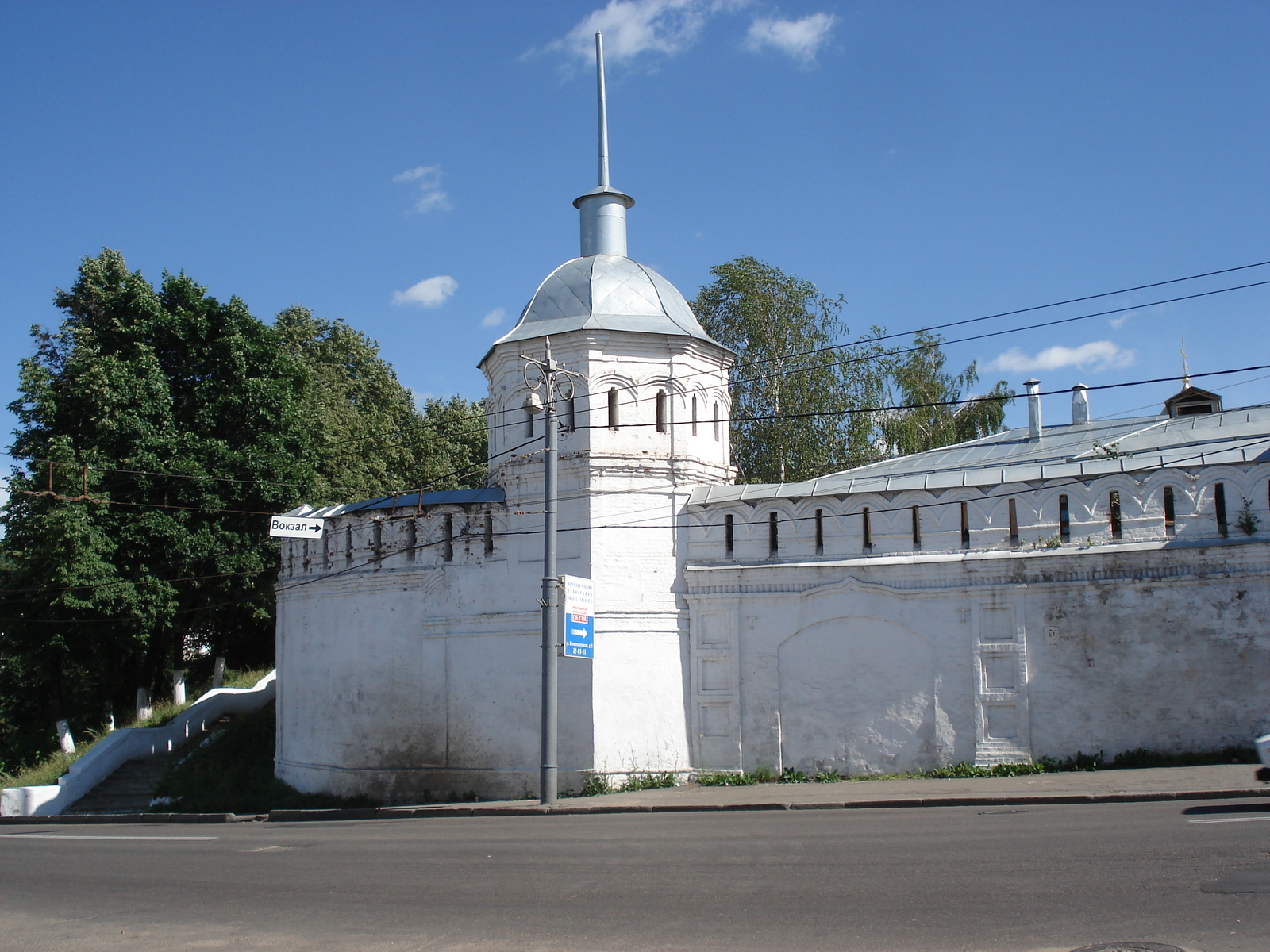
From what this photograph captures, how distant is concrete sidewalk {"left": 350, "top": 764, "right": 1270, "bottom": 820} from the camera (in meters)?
12.1

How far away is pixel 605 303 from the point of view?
733 inches

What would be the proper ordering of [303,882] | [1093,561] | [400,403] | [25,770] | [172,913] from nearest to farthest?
[172,913] → [303,882] → [1093,561] → [25,770] → [400,403]

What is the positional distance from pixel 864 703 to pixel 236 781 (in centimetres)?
1329

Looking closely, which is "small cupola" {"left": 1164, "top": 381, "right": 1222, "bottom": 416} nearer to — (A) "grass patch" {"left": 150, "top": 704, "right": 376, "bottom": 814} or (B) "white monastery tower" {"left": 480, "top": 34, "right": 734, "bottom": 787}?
(B) "white monastery tower" {"left": 480, "top": 34, "right": 734, "bottom": 787}

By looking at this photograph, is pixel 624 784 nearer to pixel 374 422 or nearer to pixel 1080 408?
pixel 1080 408

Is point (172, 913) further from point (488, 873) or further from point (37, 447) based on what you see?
point (37, 447)

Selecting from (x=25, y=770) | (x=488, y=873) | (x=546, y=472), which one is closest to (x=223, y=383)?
(x=25, y=770)

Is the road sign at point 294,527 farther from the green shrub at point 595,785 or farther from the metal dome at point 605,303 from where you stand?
the green shrub at point 595,785

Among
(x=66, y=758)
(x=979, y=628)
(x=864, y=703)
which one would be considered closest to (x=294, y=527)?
(x=864, y=703)

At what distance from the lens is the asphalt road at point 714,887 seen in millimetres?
6977

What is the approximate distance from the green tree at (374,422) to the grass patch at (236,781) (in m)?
10.1

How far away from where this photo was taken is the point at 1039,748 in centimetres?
1497

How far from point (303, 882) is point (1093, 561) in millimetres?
11002

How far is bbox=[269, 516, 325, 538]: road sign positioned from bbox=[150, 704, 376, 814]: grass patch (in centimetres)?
479
